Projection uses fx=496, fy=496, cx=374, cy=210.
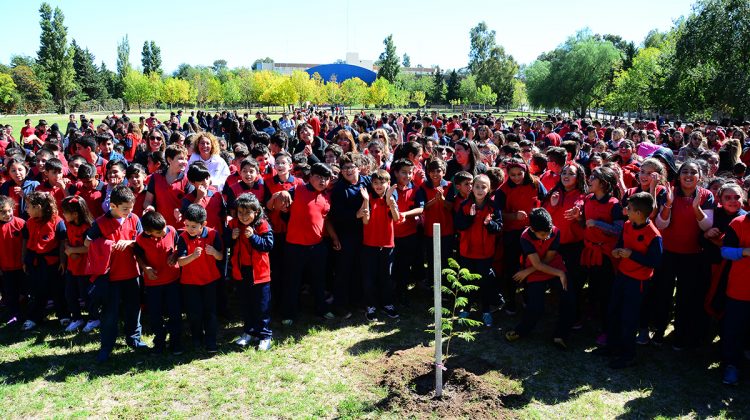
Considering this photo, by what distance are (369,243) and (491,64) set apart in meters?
77.7

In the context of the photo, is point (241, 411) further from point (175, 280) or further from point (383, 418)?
point (175, 280)

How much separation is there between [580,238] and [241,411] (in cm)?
401

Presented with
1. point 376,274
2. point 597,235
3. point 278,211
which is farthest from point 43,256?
point 597,235

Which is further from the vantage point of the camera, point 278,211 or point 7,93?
point 7,93

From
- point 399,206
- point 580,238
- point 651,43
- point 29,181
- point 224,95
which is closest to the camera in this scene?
point 580,238

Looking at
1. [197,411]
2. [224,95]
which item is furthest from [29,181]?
[224,95]

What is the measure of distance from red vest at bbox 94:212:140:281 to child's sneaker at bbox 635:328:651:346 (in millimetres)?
5481

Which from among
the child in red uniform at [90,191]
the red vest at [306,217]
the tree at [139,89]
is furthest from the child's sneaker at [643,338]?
the tree at [139,89]

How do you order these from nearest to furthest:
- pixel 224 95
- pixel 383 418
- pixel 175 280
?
pixel 383 418
pixel 175 280
pixel 224 95

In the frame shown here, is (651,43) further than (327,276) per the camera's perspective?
Yes

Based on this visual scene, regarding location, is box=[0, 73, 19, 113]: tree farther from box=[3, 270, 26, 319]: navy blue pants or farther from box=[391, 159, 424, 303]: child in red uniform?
box=[391, 159, 424, 303]: child in red uniform

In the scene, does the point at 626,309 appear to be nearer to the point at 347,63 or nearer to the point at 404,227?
the point at 404,227

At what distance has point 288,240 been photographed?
5.85 metres

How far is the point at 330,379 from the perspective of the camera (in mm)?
4797
